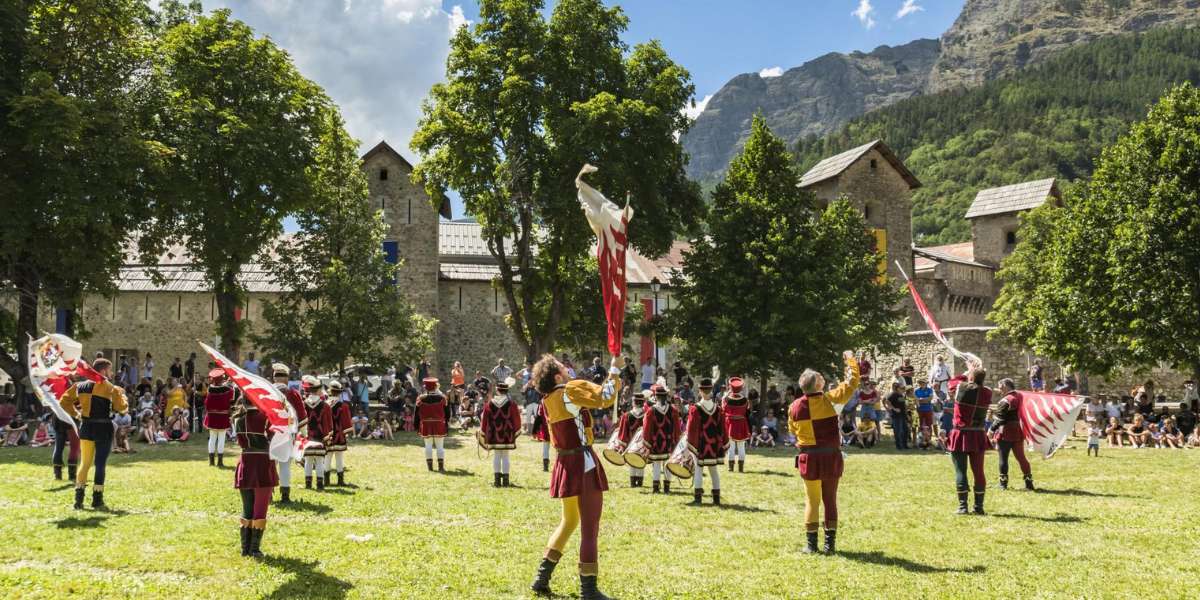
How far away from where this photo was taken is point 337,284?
1296 inches

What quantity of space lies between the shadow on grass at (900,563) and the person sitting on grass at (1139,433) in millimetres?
19576

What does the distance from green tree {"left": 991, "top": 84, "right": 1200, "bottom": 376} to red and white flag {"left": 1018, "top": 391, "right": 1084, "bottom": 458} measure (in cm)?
1559

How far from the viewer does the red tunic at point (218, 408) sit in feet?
57.8

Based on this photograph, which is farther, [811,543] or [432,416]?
[432,416]

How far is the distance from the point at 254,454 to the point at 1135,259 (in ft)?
94.5

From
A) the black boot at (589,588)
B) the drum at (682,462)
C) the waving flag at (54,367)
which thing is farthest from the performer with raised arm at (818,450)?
the waving flag at (54,367)

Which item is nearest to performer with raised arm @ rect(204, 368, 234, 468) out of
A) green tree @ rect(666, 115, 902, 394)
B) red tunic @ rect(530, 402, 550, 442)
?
red tunic @ rect(530, 402, 550, 442)

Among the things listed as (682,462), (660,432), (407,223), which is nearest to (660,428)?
(660,432)

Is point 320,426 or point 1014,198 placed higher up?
point 1014,198

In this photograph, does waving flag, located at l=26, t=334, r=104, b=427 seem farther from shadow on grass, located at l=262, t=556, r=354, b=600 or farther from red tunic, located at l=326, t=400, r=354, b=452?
shadow on grass, located at l=262, t=556, r=354, b=600

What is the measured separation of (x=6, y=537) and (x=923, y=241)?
10936cm

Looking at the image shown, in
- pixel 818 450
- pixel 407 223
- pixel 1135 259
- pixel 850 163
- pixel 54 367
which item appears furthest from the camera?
pixel 850 163

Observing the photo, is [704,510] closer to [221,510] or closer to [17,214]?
[221,510]

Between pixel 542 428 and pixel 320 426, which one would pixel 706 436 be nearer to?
pixel 542 428
